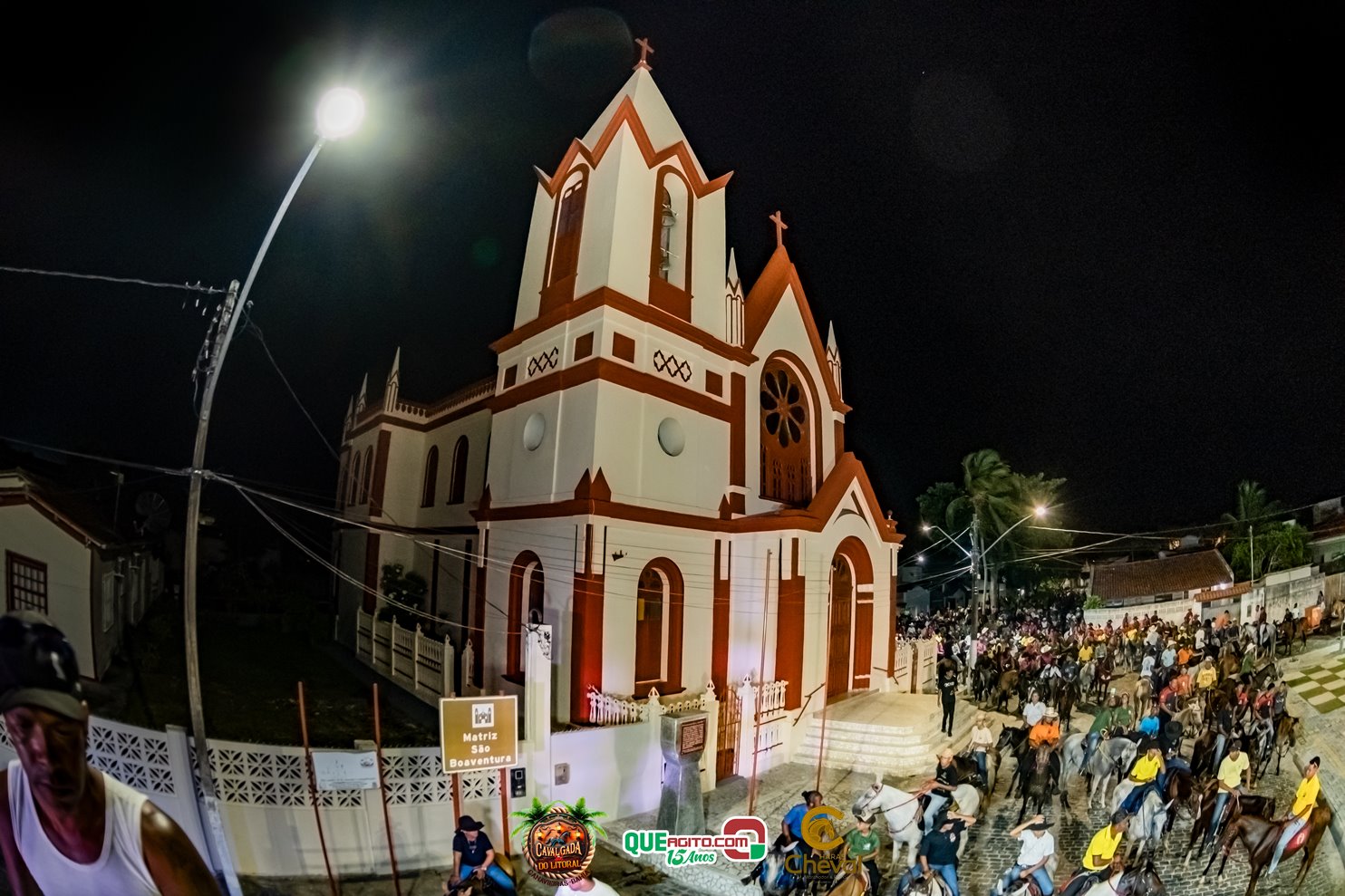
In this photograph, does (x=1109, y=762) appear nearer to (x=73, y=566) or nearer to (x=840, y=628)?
(x=840, y=628)

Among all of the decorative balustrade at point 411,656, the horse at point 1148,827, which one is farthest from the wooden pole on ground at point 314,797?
the horse at point 1148,827

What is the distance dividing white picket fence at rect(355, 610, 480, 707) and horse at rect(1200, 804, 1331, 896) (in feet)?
13.8

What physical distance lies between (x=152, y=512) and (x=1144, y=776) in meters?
5.50

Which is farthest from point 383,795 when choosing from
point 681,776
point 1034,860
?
point 1034,860

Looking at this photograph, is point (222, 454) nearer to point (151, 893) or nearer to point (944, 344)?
point (151, 893)

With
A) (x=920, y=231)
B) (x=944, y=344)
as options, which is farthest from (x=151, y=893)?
(x=920, y=231)

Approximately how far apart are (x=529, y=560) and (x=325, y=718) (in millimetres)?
1223

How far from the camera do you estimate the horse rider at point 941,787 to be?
3.84 metres

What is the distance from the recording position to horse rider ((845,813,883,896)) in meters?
3.73

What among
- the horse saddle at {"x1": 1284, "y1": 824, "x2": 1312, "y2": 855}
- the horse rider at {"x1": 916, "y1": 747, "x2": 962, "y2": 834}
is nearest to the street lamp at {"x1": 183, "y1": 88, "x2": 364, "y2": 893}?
the horse rider at {"x1": 916, "y1": 747, "x2": 962, "y2": 834}

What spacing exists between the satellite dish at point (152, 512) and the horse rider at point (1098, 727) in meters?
5.09

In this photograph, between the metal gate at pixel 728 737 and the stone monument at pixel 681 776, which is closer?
the stone monument at pixel 681 776

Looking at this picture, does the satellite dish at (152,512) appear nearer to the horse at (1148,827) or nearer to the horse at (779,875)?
the horse at (779,875)

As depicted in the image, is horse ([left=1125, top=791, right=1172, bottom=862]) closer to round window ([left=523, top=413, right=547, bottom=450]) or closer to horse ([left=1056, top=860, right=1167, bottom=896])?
horse ([left=1056, top=860, right=1167, bottom=896])
